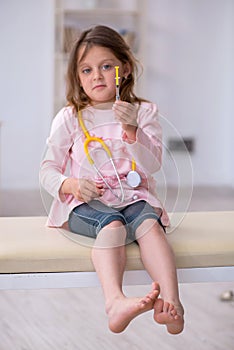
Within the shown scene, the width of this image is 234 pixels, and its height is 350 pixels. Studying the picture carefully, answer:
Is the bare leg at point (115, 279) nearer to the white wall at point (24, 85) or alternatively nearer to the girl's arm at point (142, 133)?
the girl's arm at point (142, 133)

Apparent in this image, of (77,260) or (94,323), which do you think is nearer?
(77,260)

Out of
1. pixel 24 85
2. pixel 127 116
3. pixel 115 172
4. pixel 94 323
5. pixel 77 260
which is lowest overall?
pixel 24 85

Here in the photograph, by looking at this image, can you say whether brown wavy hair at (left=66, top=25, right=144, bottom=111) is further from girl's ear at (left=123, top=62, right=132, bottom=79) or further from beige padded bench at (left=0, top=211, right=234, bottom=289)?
beige padded bench at (left=0, top=211, right=234, bottom=289)

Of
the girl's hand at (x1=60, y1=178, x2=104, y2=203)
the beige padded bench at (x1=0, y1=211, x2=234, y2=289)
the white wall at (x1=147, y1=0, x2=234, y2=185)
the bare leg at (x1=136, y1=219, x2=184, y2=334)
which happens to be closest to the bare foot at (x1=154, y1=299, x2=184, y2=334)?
the bare leg at (x1=136, y1=219, x2=184, y2=334)

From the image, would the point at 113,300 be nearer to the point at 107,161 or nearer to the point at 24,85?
the point at 107,161

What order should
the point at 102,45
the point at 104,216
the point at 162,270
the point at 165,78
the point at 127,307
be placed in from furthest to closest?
1. the point at 165,78
2. the point at 102,45
3. the point at 104,216
4. the point at 162,270
5. the point at 127,307

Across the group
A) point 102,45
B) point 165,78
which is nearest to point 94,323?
point 102,45

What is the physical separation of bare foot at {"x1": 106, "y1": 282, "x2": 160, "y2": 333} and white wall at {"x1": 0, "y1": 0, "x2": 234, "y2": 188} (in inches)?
145

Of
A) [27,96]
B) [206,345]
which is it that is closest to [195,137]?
[27,96]

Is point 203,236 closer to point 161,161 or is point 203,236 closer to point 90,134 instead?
point 161,161

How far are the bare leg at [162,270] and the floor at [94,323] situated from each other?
0.17 meters

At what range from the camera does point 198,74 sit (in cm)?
514

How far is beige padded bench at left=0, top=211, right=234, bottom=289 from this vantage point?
148 cm

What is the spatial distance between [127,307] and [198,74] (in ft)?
13.1
